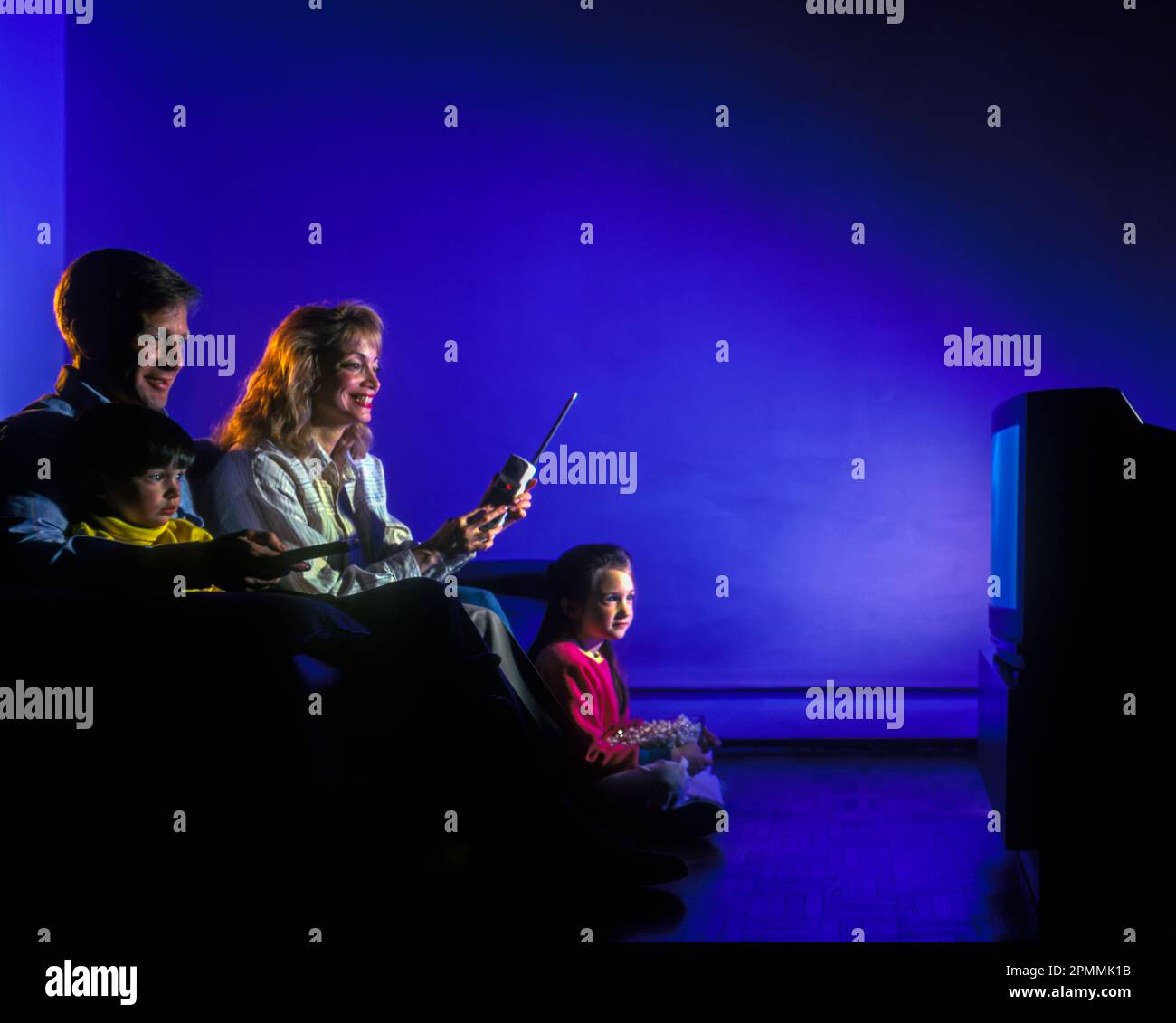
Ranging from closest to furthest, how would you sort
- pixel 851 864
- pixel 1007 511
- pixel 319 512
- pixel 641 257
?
pixel 1007 511
pixel 851 864
pixel 319 512
pixel 641 257

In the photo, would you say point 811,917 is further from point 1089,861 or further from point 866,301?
point 866,301

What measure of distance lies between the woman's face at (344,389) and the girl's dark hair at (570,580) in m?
0.64

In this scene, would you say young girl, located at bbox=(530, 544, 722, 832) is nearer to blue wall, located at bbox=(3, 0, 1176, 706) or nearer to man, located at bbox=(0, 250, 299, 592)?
man, located at bbox=(0, 250, 299, 592)

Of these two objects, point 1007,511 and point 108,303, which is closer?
point 1007,511

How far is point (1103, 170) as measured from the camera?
14.3 ft

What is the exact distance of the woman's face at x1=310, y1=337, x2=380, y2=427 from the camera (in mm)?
3203

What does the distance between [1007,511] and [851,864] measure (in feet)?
2.99

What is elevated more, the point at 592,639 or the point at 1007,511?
the point at 1007,511

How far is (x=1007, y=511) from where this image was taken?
2.60 meters

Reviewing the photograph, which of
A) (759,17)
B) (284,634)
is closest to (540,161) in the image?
(759,17)

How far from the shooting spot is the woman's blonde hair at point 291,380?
123 inches

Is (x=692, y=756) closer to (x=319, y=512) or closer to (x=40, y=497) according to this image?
(x=319, y=512)

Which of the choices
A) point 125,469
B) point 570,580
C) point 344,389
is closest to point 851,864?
point 570,580

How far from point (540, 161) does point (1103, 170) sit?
6.32ft
